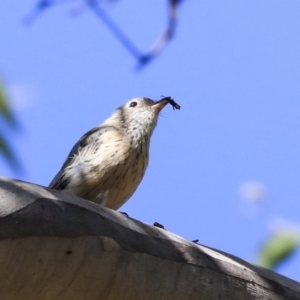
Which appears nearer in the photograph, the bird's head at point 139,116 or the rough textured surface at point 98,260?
the rough textured surface at point 98,260

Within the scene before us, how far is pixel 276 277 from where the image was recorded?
11.8 feet

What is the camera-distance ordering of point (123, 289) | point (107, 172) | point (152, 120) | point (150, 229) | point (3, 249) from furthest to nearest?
point (152, 120) < point (107, 172) < point (150, 229) < point (123, 289) < point (3, 249)

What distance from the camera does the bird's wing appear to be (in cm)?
618

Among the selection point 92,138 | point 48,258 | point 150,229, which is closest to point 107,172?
point 92,138

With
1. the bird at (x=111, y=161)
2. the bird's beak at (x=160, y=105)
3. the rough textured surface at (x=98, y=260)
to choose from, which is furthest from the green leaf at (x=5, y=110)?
the bird's beak at (x=160, y=105)

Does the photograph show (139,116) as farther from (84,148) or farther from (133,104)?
(84,148)

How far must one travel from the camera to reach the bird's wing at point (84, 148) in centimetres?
618

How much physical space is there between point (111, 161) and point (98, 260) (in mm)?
2896

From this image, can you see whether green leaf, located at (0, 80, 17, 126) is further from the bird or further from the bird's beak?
the bird's beak

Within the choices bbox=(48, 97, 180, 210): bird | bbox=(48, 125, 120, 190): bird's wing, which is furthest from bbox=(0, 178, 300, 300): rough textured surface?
bbox=(48, 125, 120, 190): bird's wing

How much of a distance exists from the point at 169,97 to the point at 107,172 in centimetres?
159

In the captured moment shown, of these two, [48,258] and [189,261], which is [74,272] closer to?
[48,258]

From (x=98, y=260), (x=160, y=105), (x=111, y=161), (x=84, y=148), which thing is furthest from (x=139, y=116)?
(x=98, y=260)

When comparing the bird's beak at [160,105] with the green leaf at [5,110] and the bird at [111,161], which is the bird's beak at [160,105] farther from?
the green leaf at [5,110]
